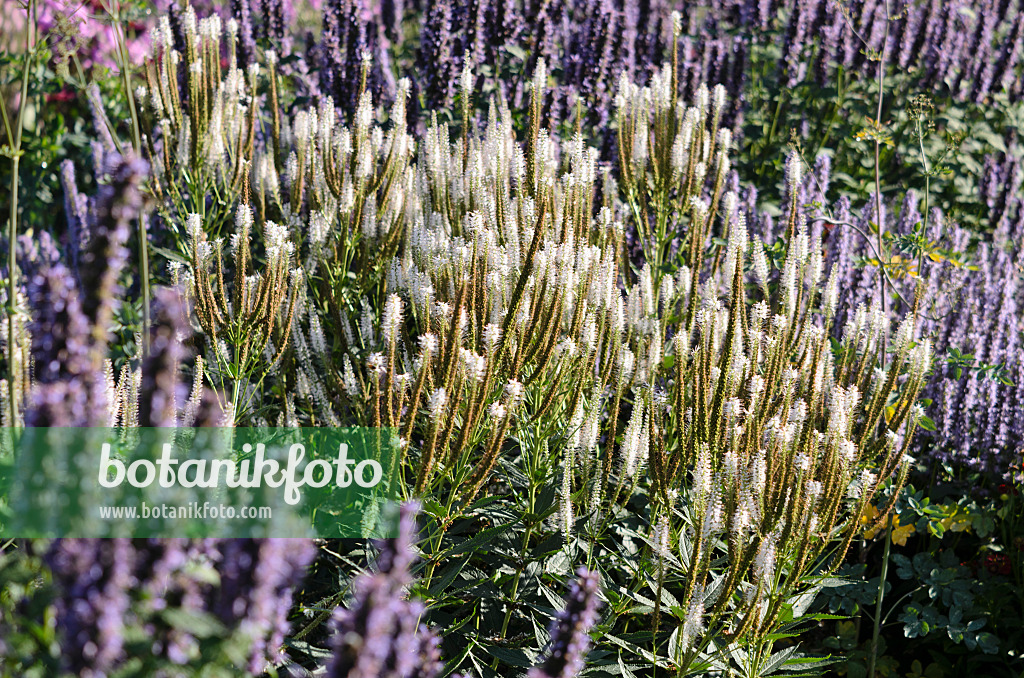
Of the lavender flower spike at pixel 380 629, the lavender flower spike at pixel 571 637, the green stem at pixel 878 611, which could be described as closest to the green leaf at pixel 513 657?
the lavender flower spike at pixel 571 637

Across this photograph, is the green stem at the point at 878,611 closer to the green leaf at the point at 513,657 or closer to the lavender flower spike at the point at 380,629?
the green leaf at the point at 513,657

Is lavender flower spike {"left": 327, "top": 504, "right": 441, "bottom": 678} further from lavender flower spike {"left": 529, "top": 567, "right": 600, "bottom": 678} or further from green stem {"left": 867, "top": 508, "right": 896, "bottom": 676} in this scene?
green stem {"left": 867, "top": 508, "right": 896, "bottom": 676}

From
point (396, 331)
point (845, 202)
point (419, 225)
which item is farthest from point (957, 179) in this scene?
point (396, 331)

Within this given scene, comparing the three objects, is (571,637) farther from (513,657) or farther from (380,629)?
(513,657)

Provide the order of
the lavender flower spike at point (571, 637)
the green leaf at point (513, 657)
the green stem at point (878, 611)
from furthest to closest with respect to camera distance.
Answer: the green stem at point (878, 611), the green leaf at point (513, 657), the lavender flower spike at point (571, 637)

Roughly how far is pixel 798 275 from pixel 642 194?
76 cm

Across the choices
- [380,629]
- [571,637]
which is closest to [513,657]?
[571,637]

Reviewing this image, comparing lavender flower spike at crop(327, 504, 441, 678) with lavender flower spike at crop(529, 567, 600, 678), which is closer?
lavender flower spike at crop(327, 504, 441, 678)

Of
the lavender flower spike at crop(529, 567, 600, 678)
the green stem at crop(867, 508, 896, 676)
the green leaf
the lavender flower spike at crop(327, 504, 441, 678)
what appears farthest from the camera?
the green stem at crop(867, 508, 896, 676)

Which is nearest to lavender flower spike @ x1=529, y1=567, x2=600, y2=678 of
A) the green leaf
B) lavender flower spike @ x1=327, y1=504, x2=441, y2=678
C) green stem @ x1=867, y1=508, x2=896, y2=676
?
lavender flower spike @ x1=327, y1=504, x2=441, y2=678

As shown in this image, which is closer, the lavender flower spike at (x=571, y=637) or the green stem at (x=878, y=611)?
the lavender flower spike at (x=571, y=637)

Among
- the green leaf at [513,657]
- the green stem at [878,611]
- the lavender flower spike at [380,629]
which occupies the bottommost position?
the green stem at [878,611]

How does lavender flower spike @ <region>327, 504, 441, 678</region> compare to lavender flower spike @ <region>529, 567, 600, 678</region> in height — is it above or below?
above

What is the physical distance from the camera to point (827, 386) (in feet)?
9.50
